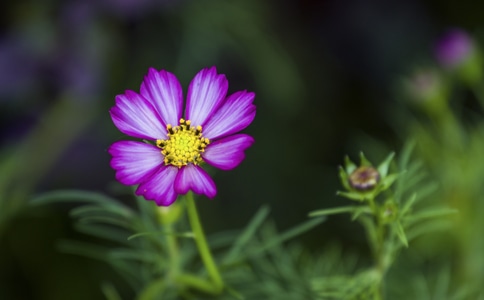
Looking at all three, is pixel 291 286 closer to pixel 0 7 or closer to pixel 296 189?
pixel 296 189

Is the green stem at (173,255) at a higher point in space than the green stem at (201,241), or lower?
higher

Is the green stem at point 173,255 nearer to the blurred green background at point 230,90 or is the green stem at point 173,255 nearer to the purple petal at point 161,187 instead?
the purple petal at point 161,187

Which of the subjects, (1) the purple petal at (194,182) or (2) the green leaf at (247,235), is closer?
(1) the purple petal at (194,182)

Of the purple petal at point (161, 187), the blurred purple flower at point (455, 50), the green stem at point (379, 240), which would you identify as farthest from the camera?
the blurred purple flower at point (455, 50)

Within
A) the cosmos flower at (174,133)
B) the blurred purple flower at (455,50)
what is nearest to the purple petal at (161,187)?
the cosmos flower at (174,133)

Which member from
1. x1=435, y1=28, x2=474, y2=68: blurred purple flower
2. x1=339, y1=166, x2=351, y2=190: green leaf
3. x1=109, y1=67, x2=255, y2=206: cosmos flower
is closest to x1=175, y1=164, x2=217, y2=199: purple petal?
x1=109, y1=67, x2=255, y2=206: cosmos flower

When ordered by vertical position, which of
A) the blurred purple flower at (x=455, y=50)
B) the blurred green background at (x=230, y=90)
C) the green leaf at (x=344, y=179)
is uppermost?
the blurred green background at (x=230, y=90)

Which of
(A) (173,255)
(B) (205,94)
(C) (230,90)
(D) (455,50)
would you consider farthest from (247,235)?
Result: (C) (230,90)
